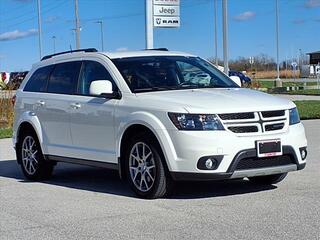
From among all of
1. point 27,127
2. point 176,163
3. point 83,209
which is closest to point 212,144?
point 176,163

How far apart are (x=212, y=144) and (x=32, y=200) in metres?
2.55

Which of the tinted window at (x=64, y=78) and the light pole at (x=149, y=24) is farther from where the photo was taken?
the light pole at (x=149, y=24)

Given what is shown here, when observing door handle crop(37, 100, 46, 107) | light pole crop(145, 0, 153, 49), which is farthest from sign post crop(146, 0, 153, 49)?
door handle crop(37, 100, 46, 107)

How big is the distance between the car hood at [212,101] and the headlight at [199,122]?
59mm

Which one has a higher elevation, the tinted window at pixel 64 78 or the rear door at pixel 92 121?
the tinted window at pixel 64 78

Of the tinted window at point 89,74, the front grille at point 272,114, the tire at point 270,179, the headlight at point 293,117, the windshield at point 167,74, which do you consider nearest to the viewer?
the front grille at point 272,114

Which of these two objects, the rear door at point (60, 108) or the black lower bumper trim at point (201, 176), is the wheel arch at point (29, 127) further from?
the black lower bumper trim at point (201, 176)

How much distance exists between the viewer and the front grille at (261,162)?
7602 millimetres

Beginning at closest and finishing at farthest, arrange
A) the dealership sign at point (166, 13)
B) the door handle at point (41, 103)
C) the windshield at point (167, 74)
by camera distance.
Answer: the windshield at point (167, 74)
the door handle at point (41, 103)
the dealership sign at point (166, 13)

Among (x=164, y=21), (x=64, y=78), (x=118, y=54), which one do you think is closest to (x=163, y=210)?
(x=118, y=54)

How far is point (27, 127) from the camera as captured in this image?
411 inches

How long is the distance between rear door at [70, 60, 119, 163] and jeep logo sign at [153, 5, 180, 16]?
10040 mm

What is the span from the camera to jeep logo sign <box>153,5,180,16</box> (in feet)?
62.7

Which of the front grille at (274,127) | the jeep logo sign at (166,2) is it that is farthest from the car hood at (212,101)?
the jeep logo sign at (166,2)
